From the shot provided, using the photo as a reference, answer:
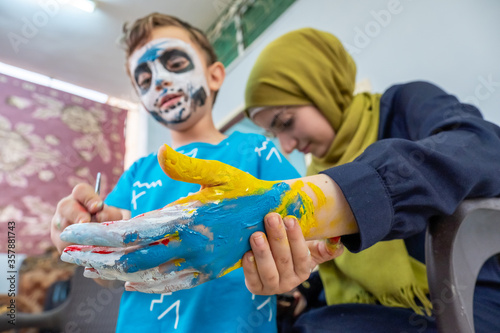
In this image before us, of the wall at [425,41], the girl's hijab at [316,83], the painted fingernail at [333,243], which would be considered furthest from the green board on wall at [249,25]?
the painted fingernail at [333,243]

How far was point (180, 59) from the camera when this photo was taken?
77 cm

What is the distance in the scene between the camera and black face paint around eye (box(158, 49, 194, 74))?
76cm

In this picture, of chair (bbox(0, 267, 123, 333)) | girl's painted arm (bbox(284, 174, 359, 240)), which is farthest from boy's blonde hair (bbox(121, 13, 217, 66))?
chair (bbox(0, 267, 123, 333))

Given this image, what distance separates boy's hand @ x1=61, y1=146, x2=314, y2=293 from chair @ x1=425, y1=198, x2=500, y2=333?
241mm

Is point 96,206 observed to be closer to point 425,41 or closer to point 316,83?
point 316,83

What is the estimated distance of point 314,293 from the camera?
839mm

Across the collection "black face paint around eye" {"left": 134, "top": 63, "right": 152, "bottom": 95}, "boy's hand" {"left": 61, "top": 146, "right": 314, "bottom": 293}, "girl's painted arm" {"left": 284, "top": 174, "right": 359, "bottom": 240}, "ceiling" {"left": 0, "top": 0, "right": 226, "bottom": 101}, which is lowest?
"ceiling" {"left": 0, "top": 0, "right": 226, "bottom": 101}

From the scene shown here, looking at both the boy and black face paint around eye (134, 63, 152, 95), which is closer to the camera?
the boy

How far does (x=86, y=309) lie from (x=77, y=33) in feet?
5.85

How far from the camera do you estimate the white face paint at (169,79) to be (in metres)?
0.73

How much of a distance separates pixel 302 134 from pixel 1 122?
1.72 meters

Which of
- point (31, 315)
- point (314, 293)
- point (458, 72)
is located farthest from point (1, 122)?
point (458, 72)

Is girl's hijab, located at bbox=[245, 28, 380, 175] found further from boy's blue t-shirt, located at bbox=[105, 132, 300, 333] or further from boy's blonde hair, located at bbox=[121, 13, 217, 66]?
boy's blue t-shirt, located at bbox=[105, 132, 300, 333]

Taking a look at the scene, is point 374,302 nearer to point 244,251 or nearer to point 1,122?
point 244,251
